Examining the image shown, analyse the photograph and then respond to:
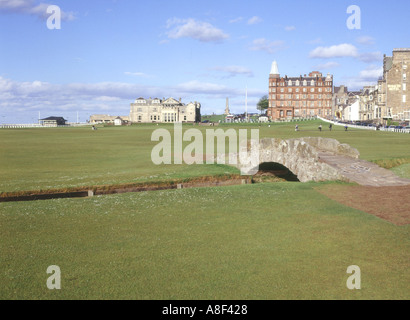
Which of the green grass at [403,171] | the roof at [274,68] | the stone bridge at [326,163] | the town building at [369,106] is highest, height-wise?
the roof at [274,68]

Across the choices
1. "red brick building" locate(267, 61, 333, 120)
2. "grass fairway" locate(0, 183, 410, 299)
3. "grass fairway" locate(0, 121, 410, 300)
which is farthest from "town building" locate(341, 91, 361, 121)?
"grass fairway" locate(0, 183, 410, 299)

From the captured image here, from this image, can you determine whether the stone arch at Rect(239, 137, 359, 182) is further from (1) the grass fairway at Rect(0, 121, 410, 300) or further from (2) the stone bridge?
(1) the grass fairway at Rect(0, 121, 410, 300)

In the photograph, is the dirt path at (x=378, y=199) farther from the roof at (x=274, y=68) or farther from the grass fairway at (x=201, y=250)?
the roof at (x=274, y=68)

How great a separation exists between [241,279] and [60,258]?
5509 mm

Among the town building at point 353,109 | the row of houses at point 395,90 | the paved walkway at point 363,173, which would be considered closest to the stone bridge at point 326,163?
the paved walkway at point 363,173

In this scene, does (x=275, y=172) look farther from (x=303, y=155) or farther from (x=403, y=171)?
(x=403, y=171)

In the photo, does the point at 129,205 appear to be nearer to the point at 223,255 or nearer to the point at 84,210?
the point at 84,210

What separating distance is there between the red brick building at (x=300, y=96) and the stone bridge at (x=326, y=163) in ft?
511

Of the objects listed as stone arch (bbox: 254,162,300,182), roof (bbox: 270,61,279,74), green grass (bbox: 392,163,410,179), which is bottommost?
stone arch (bbox: 254,162,300,182)

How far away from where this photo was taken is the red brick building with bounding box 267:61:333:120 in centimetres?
18188

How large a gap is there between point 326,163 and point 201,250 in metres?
15.6

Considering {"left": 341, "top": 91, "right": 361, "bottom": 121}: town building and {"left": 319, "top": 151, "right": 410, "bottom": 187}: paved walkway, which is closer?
{"left": 319, "top": 151, "right": 410, "bottom": 187}: paved walkway

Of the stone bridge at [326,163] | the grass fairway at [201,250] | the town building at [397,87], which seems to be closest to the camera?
the grass fairway at [201,250]

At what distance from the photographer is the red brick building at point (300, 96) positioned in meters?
182
